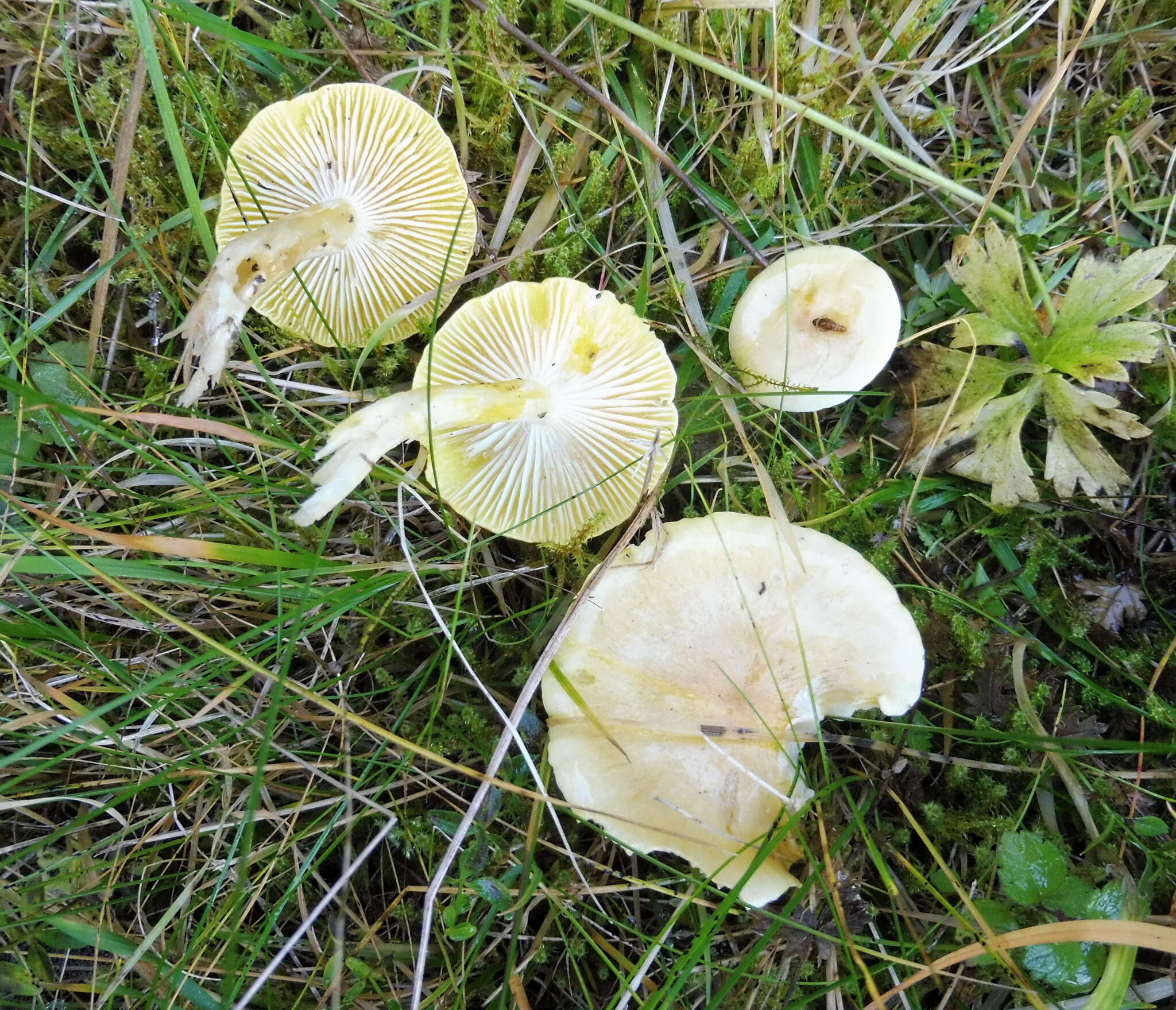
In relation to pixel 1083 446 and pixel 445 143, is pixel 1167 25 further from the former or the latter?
pixel 445 143

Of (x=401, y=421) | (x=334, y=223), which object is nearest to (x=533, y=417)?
(x=401, y=421)

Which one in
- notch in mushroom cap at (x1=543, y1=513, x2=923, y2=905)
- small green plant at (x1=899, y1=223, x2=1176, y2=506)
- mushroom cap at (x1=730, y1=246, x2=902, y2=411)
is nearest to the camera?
notch in mushroom cap at (x1=543, y1=513, x2=923, y2=905)

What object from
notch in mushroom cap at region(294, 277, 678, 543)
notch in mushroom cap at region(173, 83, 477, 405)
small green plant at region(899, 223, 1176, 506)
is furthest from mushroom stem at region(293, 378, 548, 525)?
small green plant at region(899, 223, 1176, 506)

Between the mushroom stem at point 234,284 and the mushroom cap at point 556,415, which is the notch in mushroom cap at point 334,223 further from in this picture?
the mushroom cap at point 556,415

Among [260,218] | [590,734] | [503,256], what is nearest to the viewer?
[590,734]

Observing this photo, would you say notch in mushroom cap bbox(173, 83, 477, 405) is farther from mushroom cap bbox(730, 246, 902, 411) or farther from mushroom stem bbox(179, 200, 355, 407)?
mushroom cap bbox(730, 246, 902, 411)

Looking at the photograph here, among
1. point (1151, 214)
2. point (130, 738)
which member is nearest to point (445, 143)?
point (130, 738)

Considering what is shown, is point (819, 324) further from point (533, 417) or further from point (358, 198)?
point (358, 198)
